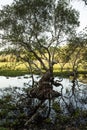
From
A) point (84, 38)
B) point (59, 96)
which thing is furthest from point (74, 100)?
point (84, 38)

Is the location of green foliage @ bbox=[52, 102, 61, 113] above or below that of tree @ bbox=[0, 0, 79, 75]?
below

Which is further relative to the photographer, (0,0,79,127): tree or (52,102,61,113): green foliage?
(0,0,79,127): tree

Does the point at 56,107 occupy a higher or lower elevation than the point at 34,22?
lower

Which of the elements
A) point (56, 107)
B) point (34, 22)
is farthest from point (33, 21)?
point (56, 107)

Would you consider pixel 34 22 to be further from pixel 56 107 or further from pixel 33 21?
pixel 56 107

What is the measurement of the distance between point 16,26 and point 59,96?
1771 centimetres

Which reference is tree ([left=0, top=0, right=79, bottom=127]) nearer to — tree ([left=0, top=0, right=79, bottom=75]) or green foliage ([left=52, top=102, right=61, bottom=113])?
tree ([left=0, top=0, right=79, bottom=75])

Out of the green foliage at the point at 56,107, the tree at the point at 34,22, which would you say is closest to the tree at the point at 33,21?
the tree at the point at 34,22

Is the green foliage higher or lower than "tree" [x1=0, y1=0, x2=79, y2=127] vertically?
lower

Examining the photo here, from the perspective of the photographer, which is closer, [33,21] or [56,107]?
[56,107]

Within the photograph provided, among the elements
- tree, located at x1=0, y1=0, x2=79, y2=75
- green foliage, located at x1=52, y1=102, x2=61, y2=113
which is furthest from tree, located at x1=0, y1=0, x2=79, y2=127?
green foliage, located at x1=52, y1=102, x2=61, y2=113

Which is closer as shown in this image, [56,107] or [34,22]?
[56,107]

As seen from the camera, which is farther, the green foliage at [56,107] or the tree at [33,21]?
the tree at [33,21]

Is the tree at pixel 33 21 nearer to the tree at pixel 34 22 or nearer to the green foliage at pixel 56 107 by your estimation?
the tree at pixel 34 22
